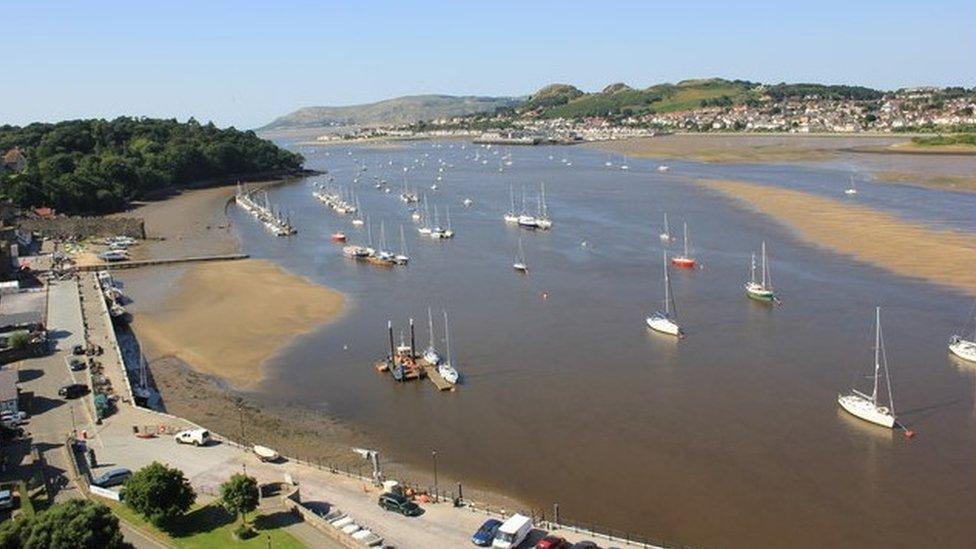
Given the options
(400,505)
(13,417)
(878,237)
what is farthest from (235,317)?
(878,237)

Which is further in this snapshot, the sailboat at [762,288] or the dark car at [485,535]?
the sailboat at [762,288]

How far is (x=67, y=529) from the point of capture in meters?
21.7

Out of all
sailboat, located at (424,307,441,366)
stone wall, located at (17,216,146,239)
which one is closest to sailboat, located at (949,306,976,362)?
sailboat, located at (424,307,441,366)

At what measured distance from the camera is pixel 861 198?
95.0 metres

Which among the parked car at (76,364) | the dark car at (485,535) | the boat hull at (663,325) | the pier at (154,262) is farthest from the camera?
the pier at (154,262)

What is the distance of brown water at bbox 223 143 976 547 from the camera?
28.3m

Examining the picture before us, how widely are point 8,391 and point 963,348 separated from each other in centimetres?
4218

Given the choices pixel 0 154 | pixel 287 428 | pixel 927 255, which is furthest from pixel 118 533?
pixel 0 154

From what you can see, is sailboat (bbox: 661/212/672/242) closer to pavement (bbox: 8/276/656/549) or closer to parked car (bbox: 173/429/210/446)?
pavement (bbox: 8/276/656/549)

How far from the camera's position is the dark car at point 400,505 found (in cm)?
2589

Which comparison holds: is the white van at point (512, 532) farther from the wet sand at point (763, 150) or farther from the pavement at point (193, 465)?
the wet sand at point (763, 150)

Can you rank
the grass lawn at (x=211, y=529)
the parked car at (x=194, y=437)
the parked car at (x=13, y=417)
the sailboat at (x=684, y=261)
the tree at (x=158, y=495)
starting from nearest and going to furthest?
1. the grass lawn at (x=211, y=529)
2. the tree at (x=158, y=495)
3. the parked car at (x=194, y=437)
4. the parked car at (x=13, y=417)
5. the sailboat at (x=684, y=261)

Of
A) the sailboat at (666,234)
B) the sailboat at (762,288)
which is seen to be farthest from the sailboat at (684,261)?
the sailboat at (666,234)

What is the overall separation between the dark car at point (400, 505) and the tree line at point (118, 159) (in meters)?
82.0
